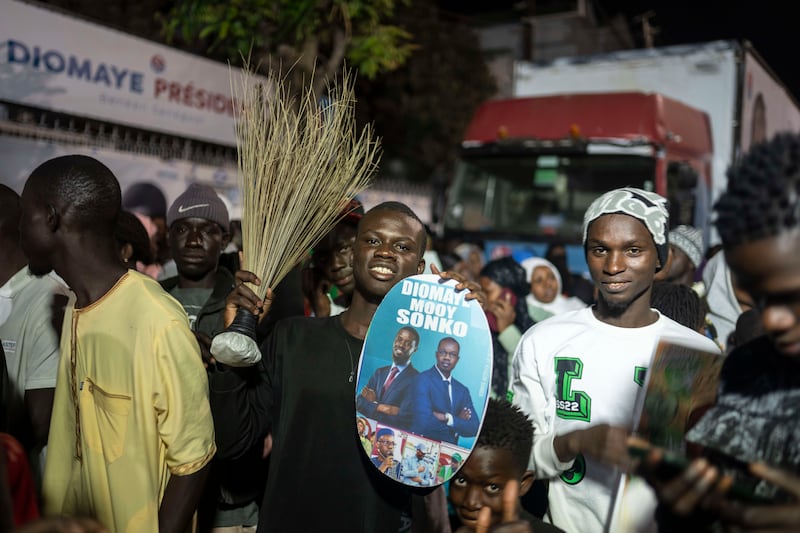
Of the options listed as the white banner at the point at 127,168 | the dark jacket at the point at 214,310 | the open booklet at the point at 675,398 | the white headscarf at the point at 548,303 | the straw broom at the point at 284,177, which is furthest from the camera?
the white banner at the point at 127,168

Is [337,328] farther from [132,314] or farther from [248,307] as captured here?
[132,314]

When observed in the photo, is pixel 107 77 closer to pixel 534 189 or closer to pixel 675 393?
pixel 534 189

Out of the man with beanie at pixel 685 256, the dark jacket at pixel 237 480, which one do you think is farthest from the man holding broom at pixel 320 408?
the man with beanie at pixel 685 256

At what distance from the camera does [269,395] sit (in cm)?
226

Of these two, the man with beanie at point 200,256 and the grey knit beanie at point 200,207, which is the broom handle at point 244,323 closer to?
the man with beanie at point 200,256

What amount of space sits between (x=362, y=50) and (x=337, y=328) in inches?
330

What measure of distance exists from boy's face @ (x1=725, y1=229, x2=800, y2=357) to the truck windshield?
18.9 feet

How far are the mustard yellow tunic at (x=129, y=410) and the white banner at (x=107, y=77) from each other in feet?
17.5

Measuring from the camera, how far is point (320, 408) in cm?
221

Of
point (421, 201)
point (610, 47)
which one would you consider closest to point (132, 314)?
point (421, 201)

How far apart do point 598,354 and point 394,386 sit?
68 centimetres

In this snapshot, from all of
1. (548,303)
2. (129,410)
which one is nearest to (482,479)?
(129,410)

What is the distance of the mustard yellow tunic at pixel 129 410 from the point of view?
1.97 metres

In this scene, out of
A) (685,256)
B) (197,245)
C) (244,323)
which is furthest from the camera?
(685,256)
